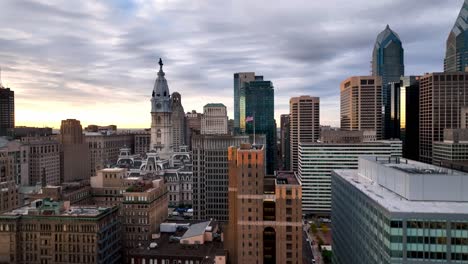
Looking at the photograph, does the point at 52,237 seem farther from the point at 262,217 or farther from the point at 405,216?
the point at 405,216

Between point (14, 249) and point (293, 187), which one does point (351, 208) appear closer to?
point (293, 187)

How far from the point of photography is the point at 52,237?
403 ft

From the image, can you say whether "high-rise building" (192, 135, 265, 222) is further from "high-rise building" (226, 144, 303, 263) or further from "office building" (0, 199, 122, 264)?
"high-rise building" (226, 144, 303, 263)

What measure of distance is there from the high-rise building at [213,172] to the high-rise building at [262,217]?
218 ft

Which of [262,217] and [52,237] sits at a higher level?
[262,217]

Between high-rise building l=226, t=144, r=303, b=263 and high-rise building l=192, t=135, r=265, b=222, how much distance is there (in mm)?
66571

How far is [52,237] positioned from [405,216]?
10302 cm

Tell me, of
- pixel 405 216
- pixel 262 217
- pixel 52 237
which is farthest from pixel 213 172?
pixel 405 216

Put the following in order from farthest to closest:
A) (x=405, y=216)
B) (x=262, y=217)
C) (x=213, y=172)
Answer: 1. (x=213, y=172)
2. (x=262, y=217)
3. (x=405, y=216)

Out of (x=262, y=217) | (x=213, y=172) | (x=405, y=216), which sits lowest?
(x=262, y=217)

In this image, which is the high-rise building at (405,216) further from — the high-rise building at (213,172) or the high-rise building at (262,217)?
the high-rise building at (213,172)

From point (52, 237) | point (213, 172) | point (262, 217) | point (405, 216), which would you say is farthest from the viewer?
point (213, 172)

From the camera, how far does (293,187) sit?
107750 mm

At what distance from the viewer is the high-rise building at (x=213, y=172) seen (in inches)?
7032
